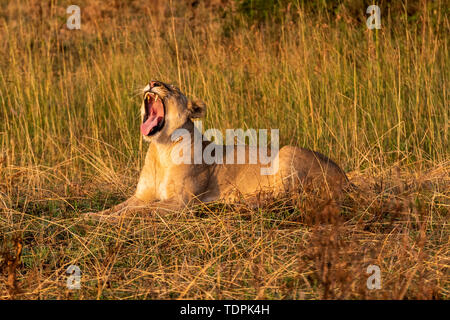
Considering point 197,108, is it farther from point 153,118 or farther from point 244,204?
point 244,204

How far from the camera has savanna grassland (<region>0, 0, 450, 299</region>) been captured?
3.23 m

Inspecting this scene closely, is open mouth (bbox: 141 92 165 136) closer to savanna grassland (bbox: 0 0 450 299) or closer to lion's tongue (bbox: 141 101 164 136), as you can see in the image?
lion's tongue (bbox: 141 101 164 136)

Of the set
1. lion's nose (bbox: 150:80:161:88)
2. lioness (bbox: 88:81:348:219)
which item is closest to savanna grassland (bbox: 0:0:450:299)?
lioness (bbox: 88:81:348:219)

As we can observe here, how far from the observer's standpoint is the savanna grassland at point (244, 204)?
10.6ft

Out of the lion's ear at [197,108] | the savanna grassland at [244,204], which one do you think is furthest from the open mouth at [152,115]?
the savanna grassland at [244,204]

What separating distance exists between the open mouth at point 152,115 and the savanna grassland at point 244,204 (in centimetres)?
70

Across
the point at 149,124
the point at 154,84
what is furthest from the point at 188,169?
the point at 154,84

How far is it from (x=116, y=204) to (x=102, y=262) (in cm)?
148

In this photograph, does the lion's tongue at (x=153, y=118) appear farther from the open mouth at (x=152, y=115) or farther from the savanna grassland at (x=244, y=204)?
the savanna grassland at (x=244, y=204)

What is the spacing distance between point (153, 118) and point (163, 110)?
121 mm

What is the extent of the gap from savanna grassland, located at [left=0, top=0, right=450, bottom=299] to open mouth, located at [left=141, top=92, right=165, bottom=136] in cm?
70

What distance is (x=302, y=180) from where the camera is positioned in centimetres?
489
